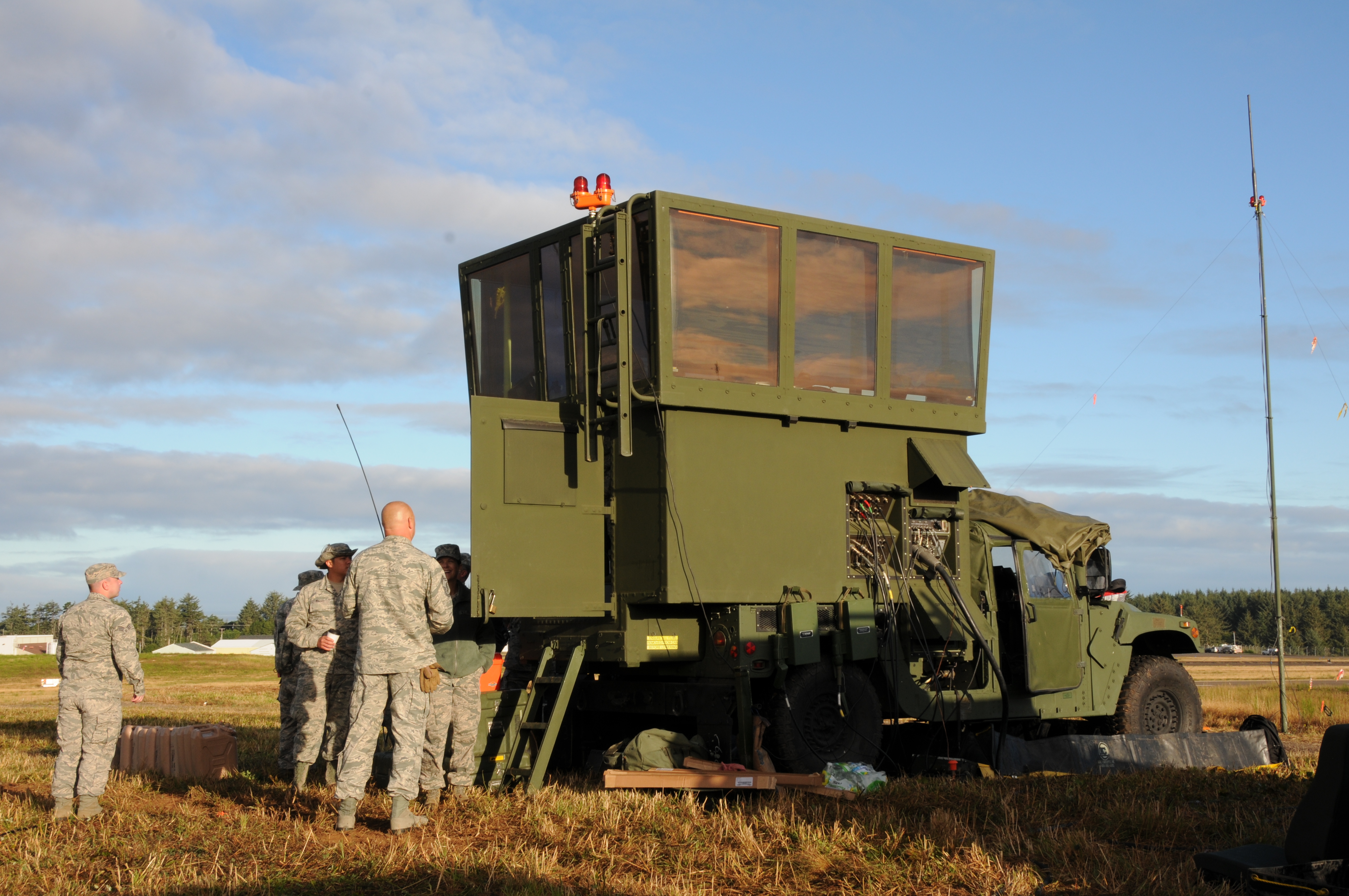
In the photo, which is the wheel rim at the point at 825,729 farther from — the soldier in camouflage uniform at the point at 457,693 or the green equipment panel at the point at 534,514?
the soldier in camouflage uniform at the point at 457,693

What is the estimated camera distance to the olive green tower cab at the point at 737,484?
8.63 metres

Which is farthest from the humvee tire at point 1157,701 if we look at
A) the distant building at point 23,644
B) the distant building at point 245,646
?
the distant building at point 23,644

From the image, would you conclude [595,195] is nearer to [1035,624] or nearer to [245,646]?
[1035,624]

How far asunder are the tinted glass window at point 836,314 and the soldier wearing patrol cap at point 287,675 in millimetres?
4347

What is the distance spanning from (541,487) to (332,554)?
2.07 m

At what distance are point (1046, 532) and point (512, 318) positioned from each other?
5.26m

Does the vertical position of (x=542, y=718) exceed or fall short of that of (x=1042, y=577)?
it falls short

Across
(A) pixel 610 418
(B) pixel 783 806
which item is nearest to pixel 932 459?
(A) pixel 610 418

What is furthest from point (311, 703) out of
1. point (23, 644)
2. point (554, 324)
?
point (23, 644)

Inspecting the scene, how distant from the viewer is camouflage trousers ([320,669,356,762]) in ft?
30.8

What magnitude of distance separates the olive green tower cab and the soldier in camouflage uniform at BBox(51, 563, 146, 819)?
7.80 ft

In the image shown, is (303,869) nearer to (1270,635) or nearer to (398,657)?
(398,657)

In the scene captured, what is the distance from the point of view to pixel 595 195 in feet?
30.3

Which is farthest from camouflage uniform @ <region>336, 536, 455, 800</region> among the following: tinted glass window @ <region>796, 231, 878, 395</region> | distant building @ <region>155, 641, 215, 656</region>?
distant building @ <region>155, 641, 215, 656</region>
